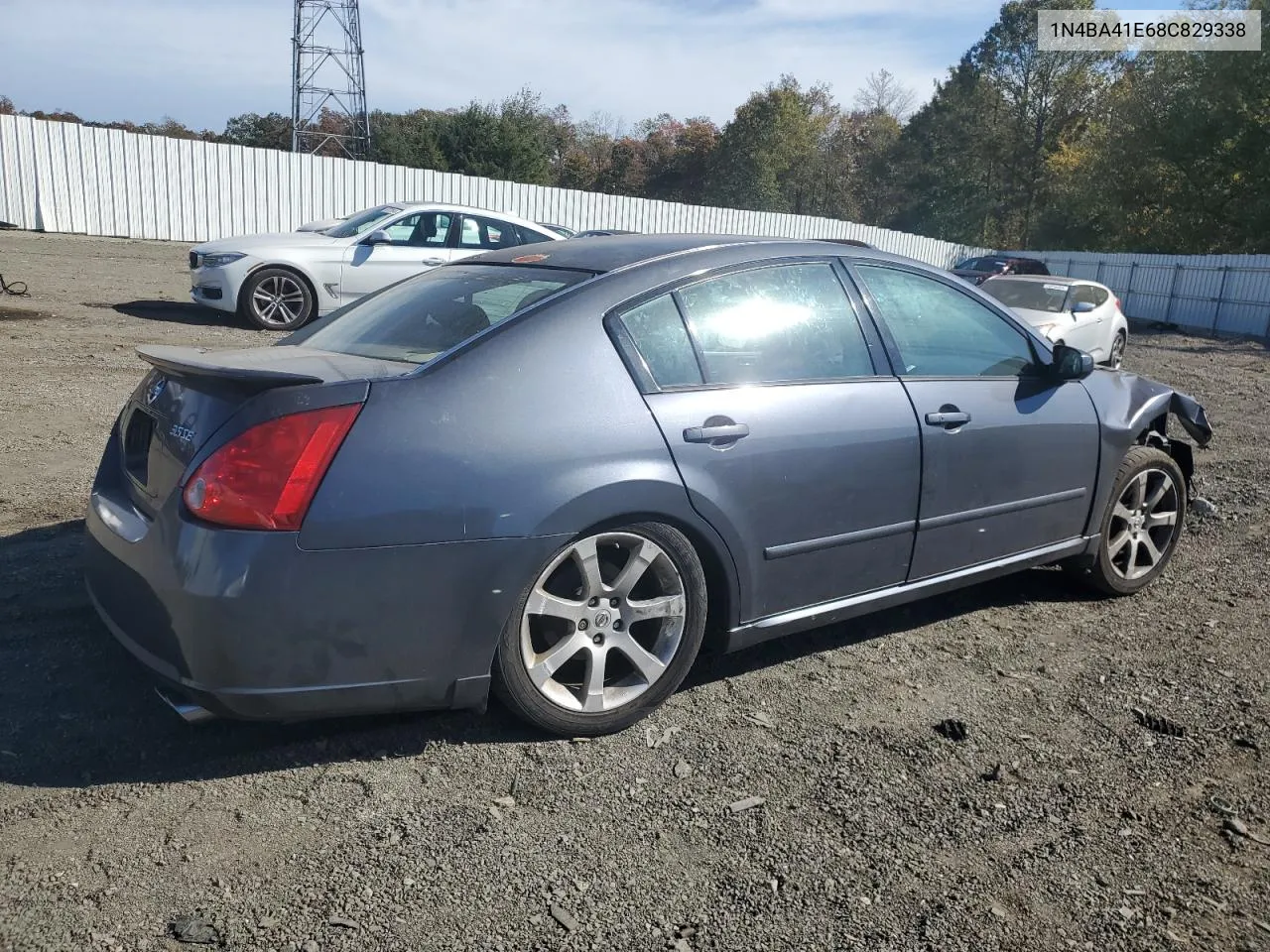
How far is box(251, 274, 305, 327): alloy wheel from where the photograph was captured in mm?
12469

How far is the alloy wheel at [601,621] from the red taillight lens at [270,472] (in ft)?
2.38

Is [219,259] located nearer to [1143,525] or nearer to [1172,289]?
[1143,525]

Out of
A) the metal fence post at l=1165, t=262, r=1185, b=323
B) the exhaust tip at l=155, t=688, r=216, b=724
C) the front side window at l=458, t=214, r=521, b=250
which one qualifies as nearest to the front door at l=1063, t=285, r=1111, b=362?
the front side window at l=458, t=214, r=521, b=250

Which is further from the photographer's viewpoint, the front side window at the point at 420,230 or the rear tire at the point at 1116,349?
the rear tire at the point at 1116,349

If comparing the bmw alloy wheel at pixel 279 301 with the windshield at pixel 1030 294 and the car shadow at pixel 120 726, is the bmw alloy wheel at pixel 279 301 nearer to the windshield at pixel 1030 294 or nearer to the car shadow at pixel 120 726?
the windshield at pixel 1030 294

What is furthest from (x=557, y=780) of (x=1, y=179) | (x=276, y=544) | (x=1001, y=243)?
(x=1001, y=243)

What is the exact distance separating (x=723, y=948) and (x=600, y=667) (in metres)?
1.07

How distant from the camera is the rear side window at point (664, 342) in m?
3.41

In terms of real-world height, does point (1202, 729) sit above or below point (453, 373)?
below

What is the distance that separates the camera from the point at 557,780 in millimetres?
3057

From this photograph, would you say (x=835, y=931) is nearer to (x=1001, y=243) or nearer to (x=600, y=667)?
(x=600, y=667)

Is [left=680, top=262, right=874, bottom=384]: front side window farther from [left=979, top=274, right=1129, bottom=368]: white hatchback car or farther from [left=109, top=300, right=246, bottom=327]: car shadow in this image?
[left=109, top=300, right=246, bottom=327]: car shadow

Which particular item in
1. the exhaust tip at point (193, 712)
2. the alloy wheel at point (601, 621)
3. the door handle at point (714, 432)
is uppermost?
the door handle at point (714, 432)

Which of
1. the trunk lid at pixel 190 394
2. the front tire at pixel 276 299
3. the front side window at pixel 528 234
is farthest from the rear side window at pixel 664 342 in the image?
the front side window at pixel 528 234
